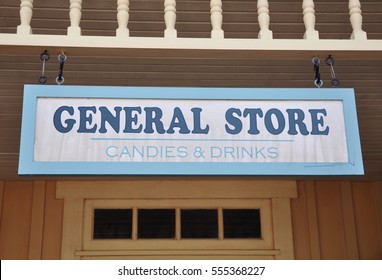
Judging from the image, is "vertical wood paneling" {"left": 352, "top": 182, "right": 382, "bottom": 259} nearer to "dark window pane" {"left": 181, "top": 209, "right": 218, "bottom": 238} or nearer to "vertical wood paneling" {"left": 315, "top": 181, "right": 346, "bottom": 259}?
"vertical wood paneling" {"left": 315, "top": 181, "right": 346, "bottom": 259}

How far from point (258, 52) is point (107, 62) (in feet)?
3.55

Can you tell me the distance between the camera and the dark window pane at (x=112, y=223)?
185 inches

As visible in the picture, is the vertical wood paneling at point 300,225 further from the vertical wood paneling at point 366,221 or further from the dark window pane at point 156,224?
the dark window pane at point 156,224

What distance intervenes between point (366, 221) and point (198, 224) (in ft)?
4.78

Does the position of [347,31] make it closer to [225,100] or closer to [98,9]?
[225,100]

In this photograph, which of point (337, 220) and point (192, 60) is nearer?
point (192, 60)

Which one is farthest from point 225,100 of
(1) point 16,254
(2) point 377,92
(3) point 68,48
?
(1) point 16,254

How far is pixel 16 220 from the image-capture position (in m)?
4.67

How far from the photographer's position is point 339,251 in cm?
470

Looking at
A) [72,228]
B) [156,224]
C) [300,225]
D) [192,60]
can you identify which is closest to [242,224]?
[300,225]

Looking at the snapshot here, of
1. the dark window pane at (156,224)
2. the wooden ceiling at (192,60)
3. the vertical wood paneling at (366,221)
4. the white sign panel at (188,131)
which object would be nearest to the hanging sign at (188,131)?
the white sign panel at (188,131)

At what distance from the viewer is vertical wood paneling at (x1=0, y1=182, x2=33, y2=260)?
4.61 metres

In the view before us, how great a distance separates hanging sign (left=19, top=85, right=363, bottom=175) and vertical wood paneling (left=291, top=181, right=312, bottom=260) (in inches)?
91.8

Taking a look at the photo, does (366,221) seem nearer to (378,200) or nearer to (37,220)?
(378,200)
